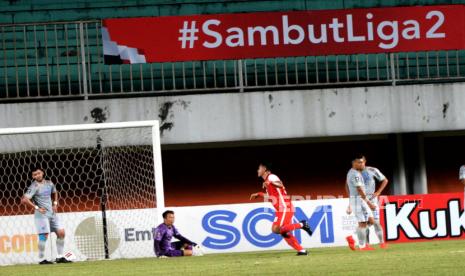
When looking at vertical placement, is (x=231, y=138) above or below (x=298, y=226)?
above

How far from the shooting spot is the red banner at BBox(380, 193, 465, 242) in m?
19.5

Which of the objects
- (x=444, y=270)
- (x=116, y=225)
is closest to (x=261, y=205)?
(x=116, y=225)

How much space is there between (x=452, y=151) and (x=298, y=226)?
Answer: 7.42 metres

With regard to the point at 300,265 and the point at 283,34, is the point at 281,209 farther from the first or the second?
the point at 283,34

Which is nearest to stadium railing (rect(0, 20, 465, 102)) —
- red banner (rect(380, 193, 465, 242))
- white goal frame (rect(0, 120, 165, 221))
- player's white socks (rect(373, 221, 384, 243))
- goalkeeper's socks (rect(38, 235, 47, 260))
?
red banner (rect(380, 193, 465, 242))

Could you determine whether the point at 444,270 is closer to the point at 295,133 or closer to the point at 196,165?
the point at 295,133

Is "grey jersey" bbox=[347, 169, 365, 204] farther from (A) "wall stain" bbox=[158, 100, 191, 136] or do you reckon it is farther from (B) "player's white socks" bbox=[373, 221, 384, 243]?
(A) "wall stain" bbox=[158, 100, 191, 136]

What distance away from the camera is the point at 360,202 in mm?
17578

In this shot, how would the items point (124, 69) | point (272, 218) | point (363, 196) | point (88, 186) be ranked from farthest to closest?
point (124, 69)
point (88, 186)
point (272, 218)
point (363, 196)

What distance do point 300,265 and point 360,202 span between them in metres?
4.72

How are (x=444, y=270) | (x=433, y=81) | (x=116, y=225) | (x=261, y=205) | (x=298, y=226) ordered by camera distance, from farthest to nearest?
(x=433, y=81) < (x=261, y=205) < (x=116, y=225) < (x=298, y=226) < (x=444, y=270)

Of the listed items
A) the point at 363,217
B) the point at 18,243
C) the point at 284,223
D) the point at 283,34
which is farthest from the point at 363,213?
the point at 18,243

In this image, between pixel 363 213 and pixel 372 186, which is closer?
pixel 363 213

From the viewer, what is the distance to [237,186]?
2195 centimetres
